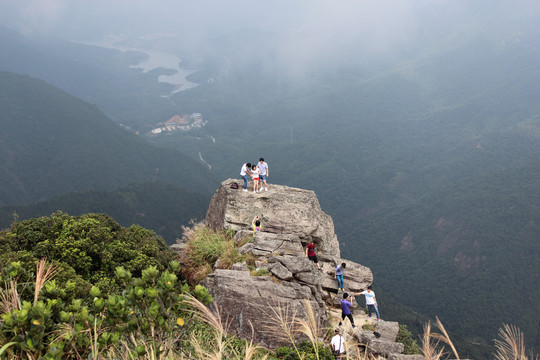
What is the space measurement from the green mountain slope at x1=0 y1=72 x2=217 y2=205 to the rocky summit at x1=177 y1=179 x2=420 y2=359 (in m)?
147

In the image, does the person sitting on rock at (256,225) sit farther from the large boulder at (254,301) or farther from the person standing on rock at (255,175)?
the large boulder at (254,301)

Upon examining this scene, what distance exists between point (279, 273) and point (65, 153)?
177 m

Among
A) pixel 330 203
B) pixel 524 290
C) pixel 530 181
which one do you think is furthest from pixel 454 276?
pixel 330 203

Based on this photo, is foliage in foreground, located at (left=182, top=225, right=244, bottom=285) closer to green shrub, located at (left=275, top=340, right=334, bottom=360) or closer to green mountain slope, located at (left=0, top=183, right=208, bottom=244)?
green shrub, located at (left=275, top=340, right=334, bottom=360)

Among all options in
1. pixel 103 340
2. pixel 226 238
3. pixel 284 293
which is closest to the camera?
pixel 103 340

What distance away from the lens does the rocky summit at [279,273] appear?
11922 mm

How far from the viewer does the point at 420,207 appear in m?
147

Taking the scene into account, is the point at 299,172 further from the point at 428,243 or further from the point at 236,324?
the point at 236,324

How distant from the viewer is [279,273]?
13773mm

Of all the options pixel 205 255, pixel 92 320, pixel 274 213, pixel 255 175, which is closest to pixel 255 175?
pixel 255 175

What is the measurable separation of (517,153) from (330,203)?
253ft

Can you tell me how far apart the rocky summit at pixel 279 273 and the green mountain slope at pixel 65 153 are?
14662cm

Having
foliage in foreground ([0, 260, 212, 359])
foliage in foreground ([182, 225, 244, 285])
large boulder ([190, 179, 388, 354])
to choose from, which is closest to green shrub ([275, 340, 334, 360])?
large boulder ([190, 179, 388, 354])

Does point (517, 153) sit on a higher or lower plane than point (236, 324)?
higher
